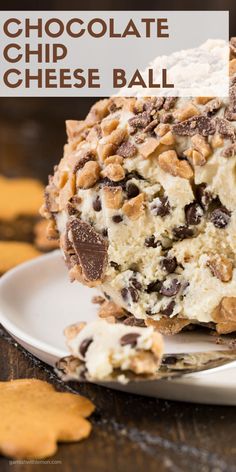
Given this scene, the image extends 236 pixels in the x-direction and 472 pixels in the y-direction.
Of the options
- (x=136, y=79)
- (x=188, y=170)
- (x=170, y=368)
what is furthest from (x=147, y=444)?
(x=136, y=79)

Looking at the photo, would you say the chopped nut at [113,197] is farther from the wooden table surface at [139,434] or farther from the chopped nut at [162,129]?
the wooden table surface at [139,434]

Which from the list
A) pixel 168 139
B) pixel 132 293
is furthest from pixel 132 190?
pixel 132 293

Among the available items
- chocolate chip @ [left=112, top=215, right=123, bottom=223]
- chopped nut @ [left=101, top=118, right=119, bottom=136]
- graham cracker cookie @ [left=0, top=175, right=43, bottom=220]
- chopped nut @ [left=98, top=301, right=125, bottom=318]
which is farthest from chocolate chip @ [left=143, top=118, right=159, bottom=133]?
graham cracker cookie @ [left=0, top=175, right=43, bottom=220]

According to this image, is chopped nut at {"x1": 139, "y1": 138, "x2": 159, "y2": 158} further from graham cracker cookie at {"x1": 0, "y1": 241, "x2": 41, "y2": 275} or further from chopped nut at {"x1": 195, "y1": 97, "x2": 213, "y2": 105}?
graham cracker cookie at {"x1": 0, "y1": 241, "x2": 41, "y2": 275}

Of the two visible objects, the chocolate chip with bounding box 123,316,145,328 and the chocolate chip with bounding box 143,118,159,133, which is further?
the chocolate chip with bounding box 123,316,145,328

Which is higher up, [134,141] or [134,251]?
[134,141]

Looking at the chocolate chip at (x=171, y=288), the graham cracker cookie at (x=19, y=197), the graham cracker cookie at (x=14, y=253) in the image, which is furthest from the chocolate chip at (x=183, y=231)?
the graham cracker cookie at (x=19, y=197)

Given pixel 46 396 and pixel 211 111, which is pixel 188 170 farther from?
pixel 46 396
